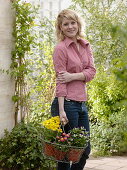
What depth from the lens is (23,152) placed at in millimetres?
3461

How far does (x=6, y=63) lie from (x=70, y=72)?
46.7 inches

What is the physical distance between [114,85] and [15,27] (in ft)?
6.48

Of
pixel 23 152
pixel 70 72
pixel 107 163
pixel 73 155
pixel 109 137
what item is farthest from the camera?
pixel 109 137

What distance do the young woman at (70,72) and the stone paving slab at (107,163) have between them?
1.37 m

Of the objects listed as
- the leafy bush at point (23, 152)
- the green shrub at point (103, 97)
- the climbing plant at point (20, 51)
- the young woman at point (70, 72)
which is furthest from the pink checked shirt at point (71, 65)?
the green shrub at point (103, 97)

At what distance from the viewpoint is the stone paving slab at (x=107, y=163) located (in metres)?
4.05

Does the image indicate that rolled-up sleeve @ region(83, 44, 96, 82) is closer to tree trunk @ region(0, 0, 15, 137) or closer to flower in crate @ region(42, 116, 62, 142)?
flower in crate @ region(42, 116, 62, 142)

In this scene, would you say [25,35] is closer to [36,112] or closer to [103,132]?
[36,112]

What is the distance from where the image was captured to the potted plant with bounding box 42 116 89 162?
2.34m

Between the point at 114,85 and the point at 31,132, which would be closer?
the point at 31,132

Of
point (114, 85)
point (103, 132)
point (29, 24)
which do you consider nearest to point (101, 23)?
point (114, 85)

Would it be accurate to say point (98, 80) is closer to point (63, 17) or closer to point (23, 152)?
point (23, 152)

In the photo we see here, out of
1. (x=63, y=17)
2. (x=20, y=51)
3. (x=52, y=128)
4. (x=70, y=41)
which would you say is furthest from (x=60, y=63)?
(x=20, y=51)

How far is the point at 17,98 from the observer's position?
3.71 meters
